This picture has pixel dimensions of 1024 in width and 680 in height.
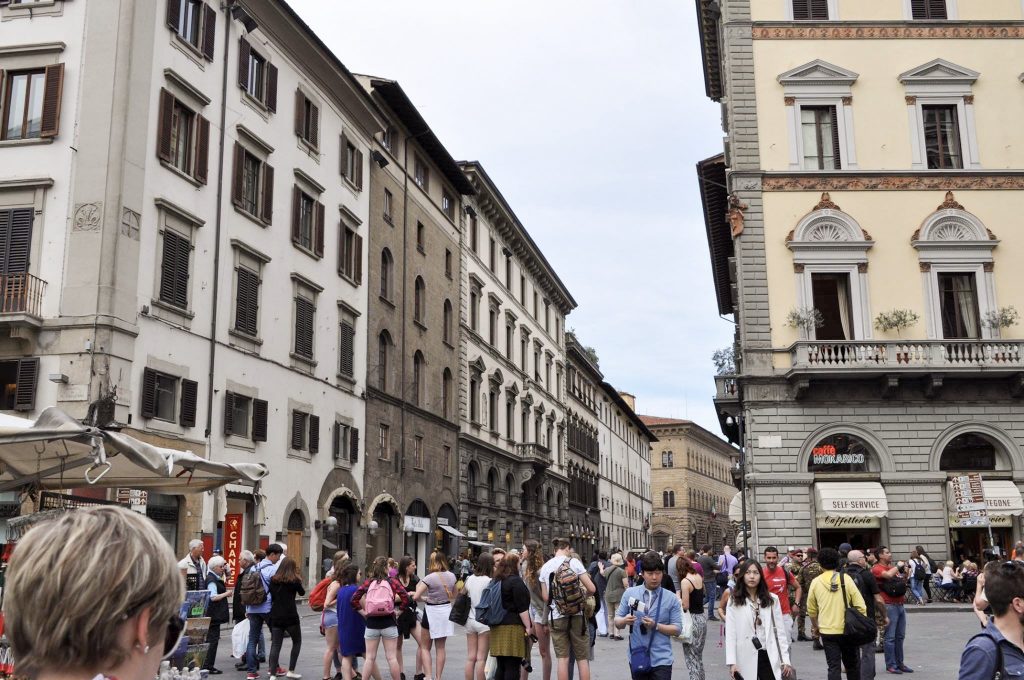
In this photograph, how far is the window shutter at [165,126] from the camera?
24.3 metres

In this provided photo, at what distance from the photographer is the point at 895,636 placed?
15.3 meters

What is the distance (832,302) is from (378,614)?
20041 millimetres

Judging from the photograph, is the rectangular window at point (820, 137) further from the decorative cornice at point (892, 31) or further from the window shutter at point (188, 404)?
the window shutter at point (188, 404)

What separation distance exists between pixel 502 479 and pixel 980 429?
2817 cm

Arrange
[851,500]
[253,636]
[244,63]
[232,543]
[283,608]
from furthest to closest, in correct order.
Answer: [244,63] < [851,500] < [232,543] < [253,636] < [283,608]

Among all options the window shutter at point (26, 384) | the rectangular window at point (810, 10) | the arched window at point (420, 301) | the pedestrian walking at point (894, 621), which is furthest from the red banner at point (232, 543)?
the rectangular window at point (810, 10)

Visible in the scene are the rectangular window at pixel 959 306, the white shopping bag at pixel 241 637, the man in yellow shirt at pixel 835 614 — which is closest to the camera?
the man in yellow shirt at pixel 835 614

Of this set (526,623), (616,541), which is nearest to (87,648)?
(526,623)

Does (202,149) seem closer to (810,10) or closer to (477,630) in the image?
(477,630)

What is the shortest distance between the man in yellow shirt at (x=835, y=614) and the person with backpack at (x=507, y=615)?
10.9ft

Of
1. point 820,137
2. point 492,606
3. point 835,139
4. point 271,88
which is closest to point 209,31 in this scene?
point 271,88

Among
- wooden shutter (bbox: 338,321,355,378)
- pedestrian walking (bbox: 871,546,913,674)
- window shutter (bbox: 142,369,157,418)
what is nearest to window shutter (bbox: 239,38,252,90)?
wooden shutter (bbox: 338,321,355,378)

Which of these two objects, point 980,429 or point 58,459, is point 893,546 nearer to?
point 980,429

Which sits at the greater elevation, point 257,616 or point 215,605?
point 215,605
